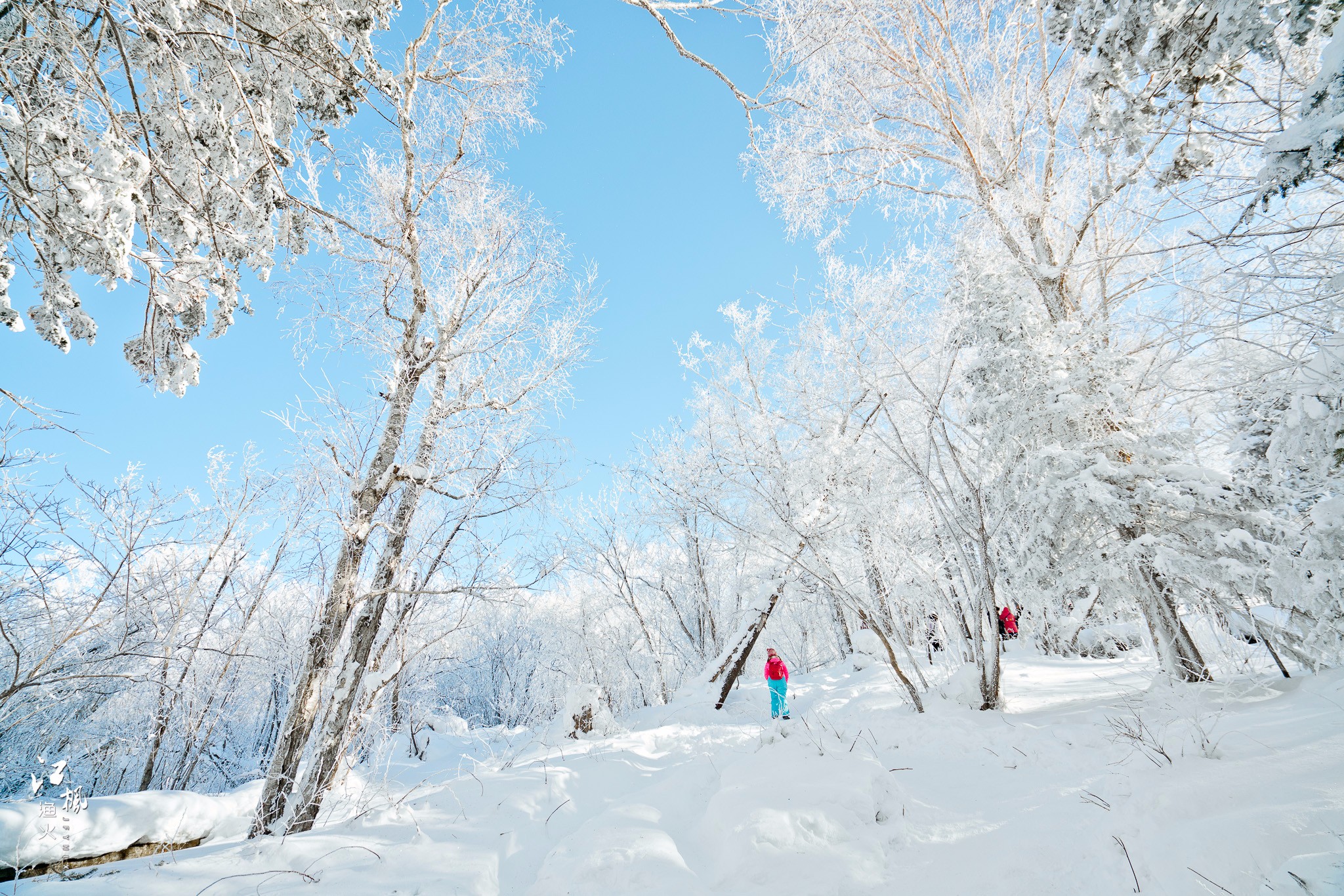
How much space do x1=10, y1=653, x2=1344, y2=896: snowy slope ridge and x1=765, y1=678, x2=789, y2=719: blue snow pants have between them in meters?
4.49

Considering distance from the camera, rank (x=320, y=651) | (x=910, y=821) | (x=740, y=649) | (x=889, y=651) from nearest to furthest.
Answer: (x=910, y=821) → (x=320, y=651) → (x=889, y=651) → (x=740, y=649)

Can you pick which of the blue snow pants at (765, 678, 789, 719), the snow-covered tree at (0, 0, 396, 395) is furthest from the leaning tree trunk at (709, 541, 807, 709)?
the snow-covered tree at (0, 0, 396, 395)

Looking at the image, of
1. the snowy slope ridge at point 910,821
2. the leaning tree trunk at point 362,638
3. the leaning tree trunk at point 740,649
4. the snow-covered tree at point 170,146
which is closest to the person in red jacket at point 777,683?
the leaning tree trunk at point 740,649

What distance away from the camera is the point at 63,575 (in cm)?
766

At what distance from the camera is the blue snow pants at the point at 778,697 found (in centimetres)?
920

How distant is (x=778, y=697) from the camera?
365 inches

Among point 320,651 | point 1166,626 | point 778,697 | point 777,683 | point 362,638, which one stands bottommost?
point 778,697

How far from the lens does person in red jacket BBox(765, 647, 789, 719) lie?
920 cm

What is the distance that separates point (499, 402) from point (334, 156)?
11.6 ft

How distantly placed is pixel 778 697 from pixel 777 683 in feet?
1.08

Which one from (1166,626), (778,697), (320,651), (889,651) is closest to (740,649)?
(778,697)

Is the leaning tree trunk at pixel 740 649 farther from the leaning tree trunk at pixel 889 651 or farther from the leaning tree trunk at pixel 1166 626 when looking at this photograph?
the leaning tree trunk at pixel 1166 626

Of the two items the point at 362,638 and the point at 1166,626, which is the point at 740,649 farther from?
the point at 362,638

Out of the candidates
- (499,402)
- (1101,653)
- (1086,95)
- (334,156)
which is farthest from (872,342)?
(1101,653)
